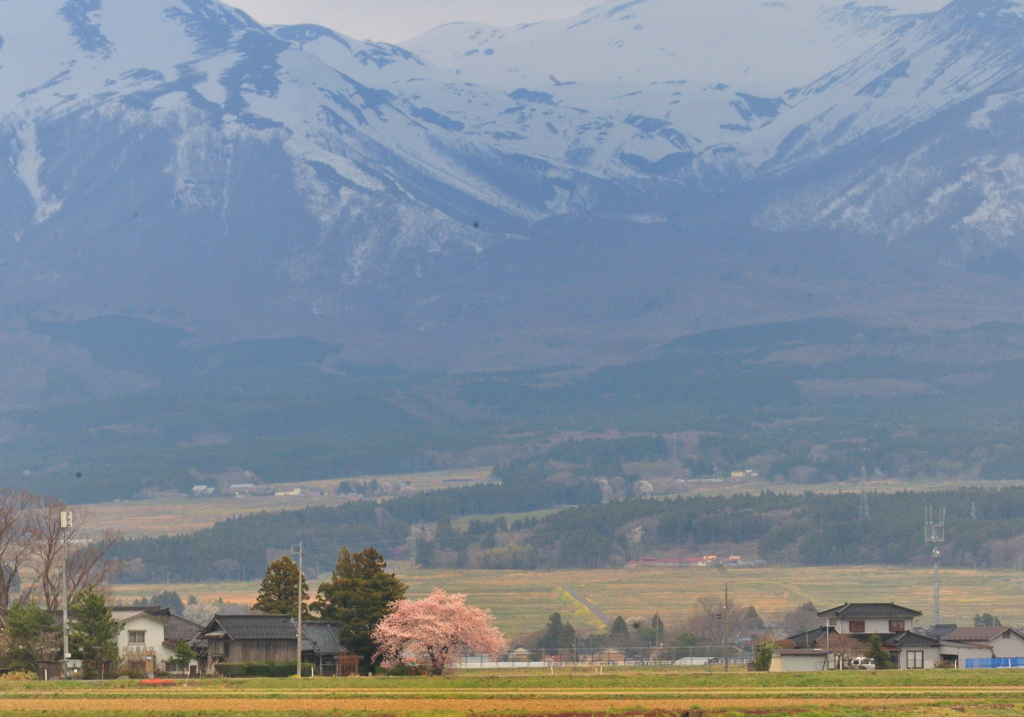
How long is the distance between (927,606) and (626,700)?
110356 mm

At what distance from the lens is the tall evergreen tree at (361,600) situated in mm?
96375

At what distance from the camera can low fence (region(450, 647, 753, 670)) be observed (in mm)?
110000

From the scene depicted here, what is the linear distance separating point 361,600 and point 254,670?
30.5 ft

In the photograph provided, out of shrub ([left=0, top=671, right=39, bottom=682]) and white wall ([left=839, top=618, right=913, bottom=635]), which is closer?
shrub ([left=0, top=671, right=39, bottom=682])

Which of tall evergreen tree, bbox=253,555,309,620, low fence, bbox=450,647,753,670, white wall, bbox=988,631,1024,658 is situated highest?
tall evergreen tree, bbox=253,555,309,620

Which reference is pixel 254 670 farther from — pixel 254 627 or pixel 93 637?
pixel 93 637

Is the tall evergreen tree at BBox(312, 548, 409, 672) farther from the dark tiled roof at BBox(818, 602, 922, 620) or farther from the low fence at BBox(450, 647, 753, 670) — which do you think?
the dark tiled roof at BBox(818, 602, 922, 620)

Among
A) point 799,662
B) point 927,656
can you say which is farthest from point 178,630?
point 927,656

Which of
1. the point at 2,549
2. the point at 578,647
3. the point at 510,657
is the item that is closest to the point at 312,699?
the point at 2,549

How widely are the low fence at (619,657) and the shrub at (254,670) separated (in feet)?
58.3

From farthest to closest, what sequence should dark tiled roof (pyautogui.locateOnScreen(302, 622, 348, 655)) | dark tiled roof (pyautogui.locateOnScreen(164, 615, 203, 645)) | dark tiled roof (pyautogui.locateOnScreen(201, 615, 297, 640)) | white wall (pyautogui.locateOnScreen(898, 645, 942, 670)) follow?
white wall (pyautogui.locateOnScreen(898, 645, 942, 670))
dark tiled roof (pyautogui.locateOnScreen(164, 615, 203, 645))
dark tiled roof (pyautogui.locateOnScreen(302, 622, 348, 655))
dark tiled roof (pyautogui.locateOnScreen(201, 615, 297, 640))

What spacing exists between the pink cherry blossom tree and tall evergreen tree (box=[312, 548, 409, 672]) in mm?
1815

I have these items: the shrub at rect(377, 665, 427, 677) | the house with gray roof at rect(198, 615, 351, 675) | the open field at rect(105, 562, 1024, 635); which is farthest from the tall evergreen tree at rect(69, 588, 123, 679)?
the open field at rect(105, 562, 1024, 635)

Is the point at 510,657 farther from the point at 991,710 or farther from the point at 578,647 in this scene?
the point at 991,710
